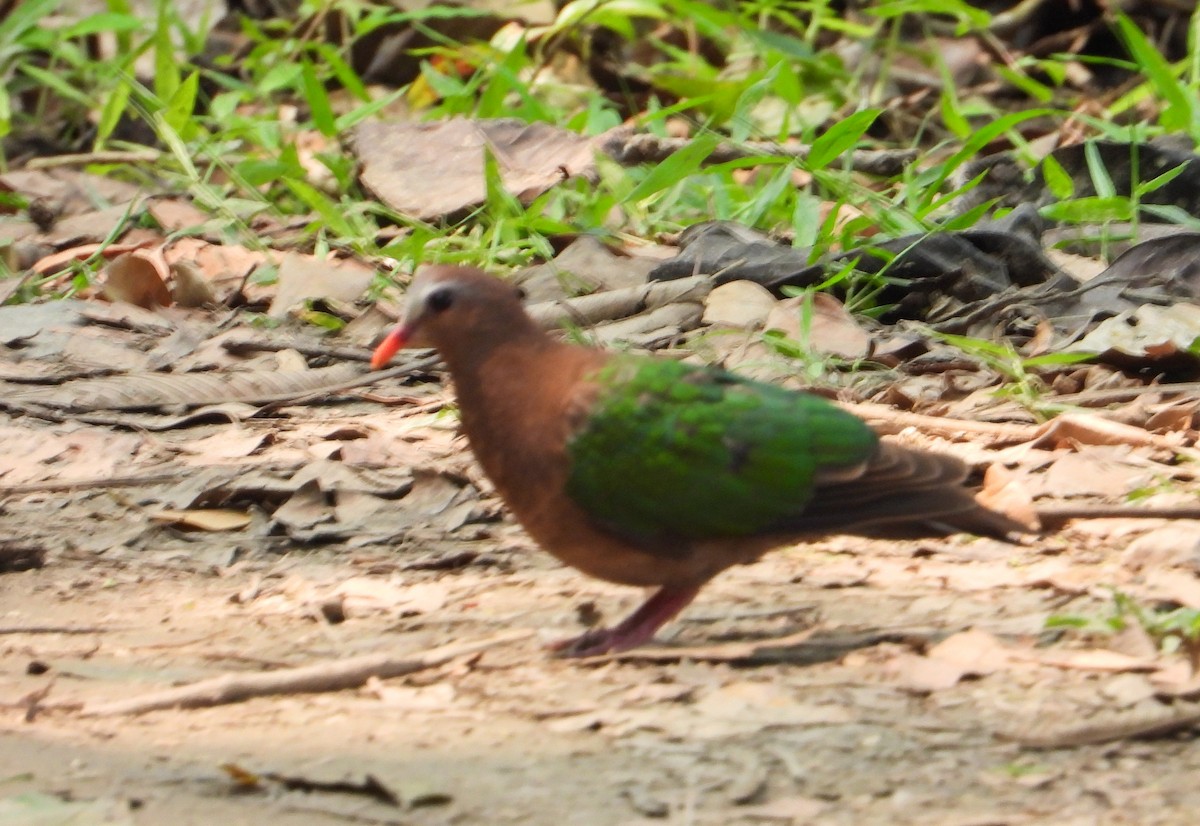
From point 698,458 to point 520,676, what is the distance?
0.55 m

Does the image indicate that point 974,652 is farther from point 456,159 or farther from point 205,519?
point 456,159

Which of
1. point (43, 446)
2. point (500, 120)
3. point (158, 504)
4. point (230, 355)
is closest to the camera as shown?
point (158, 504)

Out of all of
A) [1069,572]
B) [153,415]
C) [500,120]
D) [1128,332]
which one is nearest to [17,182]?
[500,120]

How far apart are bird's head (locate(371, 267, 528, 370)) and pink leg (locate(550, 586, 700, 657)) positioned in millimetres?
648

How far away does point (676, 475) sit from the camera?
3.37 m

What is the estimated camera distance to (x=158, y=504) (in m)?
4.59

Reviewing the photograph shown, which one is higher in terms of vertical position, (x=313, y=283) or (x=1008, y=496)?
(x=1008, y=496)

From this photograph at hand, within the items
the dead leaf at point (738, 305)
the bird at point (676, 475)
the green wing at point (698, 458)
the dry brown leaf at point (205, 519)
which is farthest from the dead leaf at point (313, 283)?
the green wing at point (698, 458)

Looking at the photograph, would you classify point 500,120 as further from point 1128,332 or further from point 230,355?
point 1128,332

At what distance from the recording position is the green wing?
132 inches

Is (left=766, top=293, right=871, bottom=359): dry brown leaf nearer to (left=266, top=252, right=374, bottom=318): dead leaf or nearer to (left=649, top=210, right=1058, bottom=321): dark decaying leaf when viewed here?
(left=649, top=210, right=1058, bottom=321): dark decaying leaf

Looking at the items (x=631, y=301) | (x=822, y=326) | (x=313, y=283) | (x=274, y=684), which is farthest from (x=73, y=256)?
(x=274, y=684)

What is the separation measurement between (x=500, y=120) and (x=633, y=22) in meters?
1.86

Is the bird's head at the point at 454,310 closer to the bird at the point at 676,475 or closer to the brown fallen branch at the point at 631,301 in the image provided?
the bird at the point at 676,475
